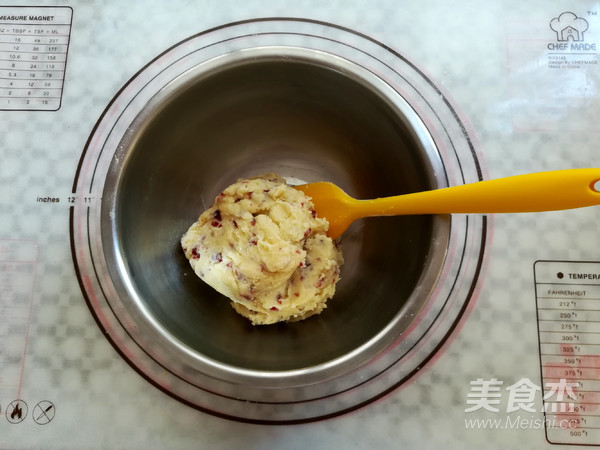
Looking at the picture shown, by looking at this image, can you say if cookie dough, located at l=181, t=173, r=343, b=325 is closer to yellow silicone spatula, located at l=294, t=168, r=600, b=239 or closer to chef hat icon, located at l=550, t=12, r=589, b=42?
yellow silicone spatula, located at l=294, t=168, r=600, b=239

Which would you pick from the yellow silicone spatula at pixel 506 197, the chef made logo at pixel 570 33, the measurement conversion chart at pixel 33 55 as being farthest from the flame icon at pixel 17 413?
the chef made logo at pixel 570 33

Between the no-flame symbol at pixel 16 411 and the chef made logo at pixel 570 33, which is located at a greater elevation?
the chef made logo at pixel 570 33

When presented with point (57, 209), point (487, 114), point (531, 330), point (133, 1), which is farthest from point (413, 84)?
point (57, 209)

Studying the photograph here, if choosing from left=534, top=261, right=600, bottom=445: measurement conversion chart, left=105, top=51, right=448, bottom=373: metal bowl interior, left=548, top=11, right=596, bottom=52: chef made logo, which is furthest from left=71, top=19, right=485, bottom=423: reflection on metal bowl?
left=548, top=11, right=596, bottom=52: chef made logo

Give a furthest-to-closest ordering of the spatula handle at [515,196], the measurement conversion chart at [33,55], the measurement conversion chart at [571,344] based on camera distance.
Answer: the measurement conversion chart at [33,55] < the measurement conversion chart at [571,344] < the spatula handle at [515,196]

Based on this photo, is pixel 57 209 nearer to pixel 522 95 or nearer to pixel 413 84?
pixel 413 84

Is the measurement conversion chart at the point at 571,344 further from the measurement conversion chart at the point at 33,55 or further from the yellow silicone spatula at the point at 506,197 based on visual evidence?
the measurement conversion chart at the point at 33,55
